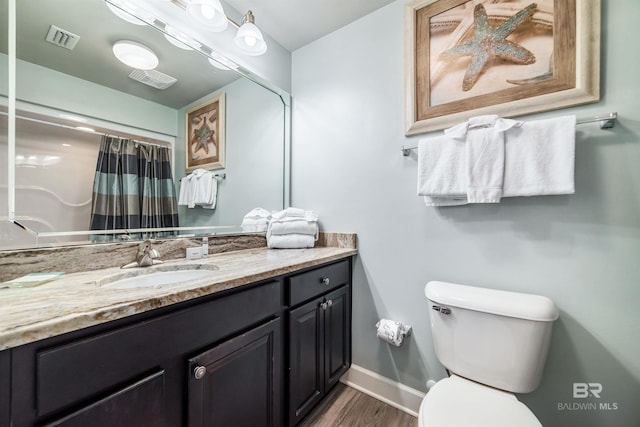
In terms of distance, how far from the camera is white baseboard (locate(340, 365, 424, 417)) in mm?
1367

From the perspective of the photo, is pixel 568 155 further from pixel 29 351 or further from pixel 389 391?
pixel 29 351

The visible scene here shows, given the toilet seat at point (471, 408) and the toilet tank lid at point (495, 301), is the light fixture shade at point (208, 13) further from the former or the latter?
the toilet seat at point (471, 408)

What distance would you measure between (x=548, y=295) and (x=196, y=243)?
1.67 m

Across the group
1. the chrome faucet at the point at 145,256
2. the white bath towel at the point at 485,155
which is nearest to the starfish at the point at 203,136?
the chrome faucet at the point at 145,256

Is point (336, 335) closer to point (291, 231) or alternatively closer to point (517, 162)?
point (291, 231)

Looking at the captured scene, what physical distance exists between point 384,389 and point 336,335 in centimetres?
43

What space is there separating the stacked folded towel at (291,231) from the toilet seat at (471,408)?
0.99 metres

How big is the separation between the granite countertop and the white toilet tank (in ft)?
2.55

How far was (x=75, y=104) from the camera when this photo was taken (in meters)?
1.02

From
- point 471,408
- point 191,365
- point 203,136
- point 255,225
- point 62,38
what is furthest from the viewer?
point 255,225

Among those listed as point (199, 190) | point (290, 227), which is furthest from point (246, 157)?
point (290, 227)

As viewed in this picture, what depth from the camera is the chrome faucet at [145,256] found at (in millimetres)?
1055

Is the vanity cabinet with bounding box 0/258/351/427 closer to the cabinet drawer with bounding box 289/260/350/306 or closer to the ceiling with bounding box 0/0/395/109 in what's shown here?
the cabinet drawer with bounding box 289/260/350/306

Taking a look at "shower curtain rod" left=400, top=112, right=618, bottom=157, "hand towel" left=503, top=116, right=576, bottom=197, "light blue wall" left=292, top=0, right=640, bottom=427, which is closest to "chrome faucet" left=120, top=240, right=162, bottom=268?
"light blue wall" left=292, top=0, right=640, bottom=427
